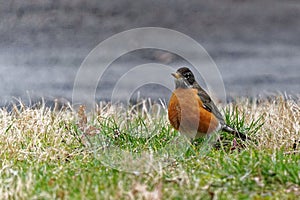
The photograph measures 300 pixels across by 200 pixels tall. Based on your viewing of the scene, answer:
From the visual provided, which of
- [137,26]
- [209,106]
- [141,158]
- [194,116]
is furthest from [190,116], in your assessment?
[137,26]

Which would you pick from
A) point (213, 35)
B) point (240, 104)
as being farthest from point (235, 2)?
point (240, 104)

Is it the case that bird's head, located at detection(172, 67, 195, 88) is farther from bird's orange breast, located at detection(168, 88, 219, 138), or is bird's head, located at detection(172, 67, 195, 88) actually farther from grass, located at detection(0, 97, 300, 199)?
grass, located at detection(0, 97, 300, 199)

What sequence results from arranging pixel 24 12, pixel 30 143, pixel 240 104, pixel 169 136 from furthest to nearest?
pixel 24 12, pixel 240 104, pixel 169 136, pixel 30 143

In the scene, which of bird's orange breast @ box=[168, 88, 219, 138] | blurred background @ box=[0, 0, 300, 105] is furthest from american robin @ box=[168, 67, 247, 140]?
blurred background @ box=[0, 0, 300, 105]

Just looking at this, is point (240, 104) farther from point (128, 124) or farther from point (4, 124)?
point (4, 124)

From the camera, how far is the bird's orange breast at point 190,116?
495 centimetres

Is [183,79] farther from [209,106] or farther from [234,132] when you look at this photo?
[234,132]

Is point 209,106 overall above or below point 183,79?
below

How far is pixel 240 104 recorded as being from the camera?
6199 mm

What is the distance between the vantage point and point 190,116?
4.99 m

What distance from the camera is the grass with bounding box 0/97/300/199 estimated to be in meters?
3.50

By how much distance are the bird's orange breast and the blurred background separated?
2073 mm

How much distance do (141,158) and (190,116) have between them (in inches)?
38.8

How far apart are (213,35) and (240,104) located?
1287 millimetres
